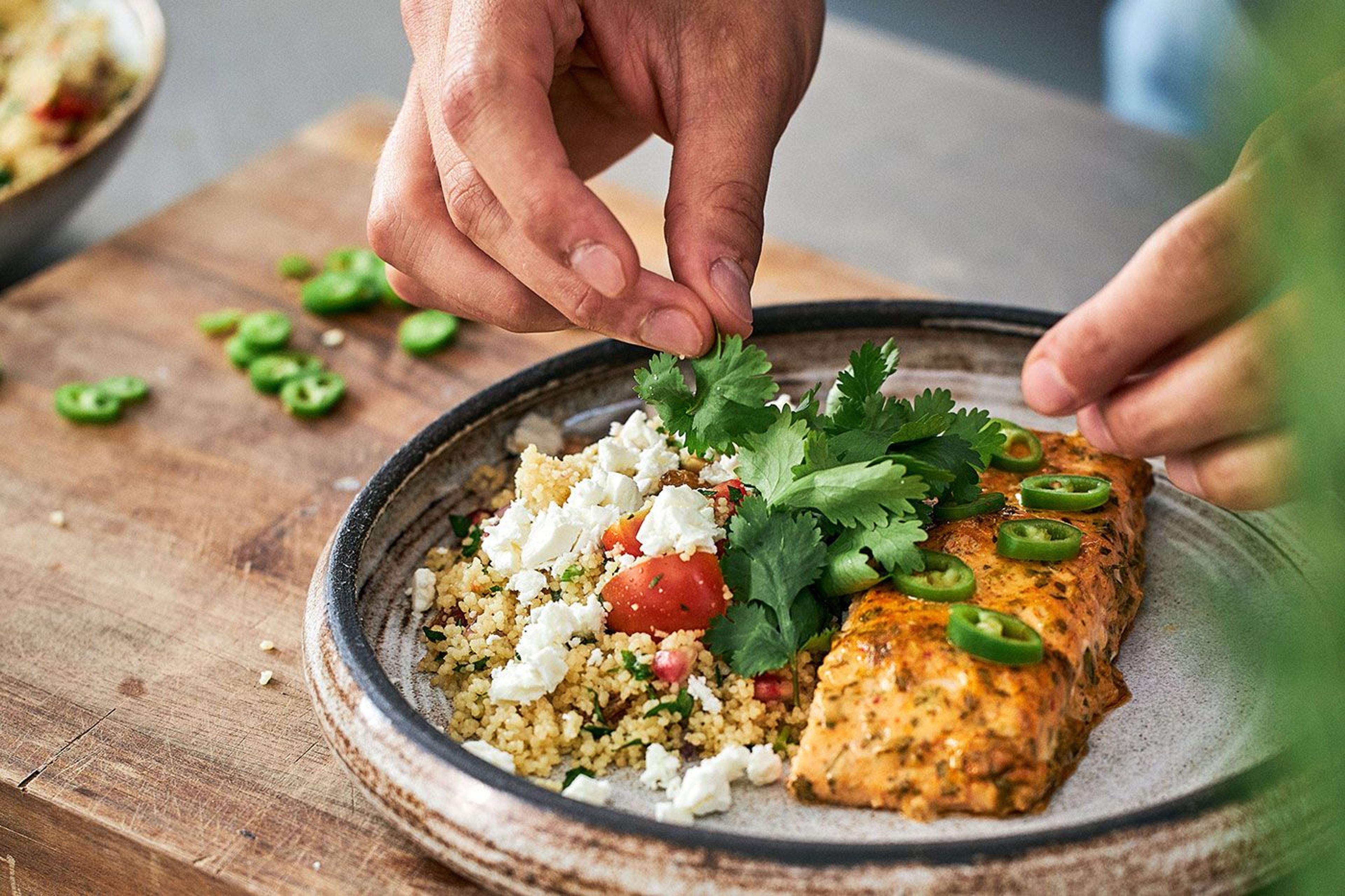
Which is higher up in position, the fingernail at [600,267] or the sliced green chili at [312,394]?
the fingernail at [600,267]

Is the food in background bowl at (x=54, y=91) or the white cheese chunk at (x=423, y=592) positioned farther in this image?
the food in background bowl at (x=54, y=91)

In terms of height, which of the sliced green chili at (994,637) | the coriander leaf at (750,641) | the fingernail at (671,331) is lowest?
the coriander leaf at (750,641)

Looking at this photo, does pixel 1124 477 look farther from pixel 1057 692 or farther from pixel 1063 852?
pixel 1063 852

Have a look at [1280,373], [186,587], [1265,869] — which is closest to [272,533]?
[186,587]

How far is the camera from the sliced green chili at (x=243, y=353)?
3.38 meters

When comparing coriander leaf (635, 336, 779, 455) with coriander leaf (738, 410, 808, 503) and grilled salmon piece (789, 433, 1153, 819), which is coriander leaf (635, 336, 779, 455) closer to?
coriander leaf (738, 410, 808, 503)

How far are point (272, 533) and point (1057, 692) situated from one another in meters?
1.67

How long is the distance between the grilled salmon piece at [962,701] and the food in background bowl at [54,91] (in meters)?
2.89

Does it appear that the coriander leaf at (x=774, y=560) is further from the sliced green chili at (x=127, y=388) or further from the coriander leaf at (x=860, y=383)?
the sliced green chili at (x=127, y=388)

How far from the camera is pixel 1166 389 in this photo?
1.67 meters

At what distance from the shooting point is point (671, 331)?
2127 mm

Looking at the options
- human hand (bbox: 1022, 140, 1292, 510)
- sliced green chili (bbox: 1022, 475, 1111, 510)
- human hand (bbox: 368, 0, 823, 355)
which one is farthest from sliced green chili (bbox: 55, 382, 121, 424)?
human hand (bbox: 1022, 140, 1292, 510)

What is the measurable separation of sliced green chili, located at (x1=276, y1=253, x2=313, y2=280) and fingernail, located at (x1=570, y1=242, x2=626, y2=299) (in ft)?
6.50

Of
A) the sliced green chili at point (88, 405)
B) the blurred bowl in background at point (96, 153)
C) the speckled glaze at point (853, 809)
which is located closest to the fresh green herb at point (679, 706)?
the speckled glaze at point (853, 809)
